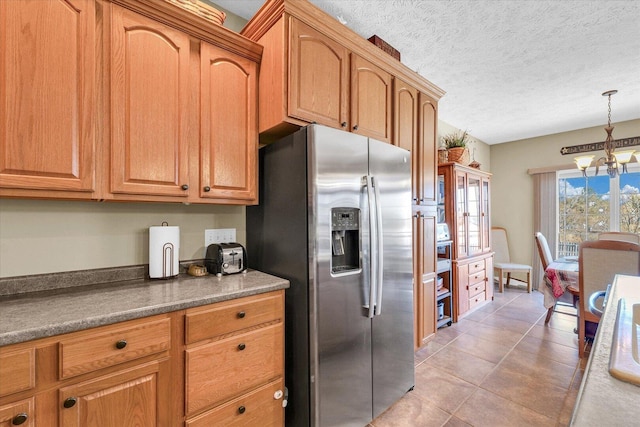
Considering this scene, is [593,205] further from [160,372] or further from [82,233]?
[82,233]

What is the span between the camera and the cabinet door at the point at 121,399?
0.97 metres

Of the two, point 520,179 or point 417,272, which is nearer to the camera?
point 417,272

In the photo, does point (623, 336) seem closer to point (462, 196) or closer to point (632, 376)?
point (632, 376)

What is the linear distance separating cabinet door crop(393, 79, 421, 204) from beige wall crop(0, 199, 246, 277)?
1.60 metres

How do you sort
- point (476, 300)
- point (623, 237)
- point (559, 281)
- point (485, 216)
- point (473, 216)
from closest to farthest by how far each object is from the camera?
point (559, 281), point (623, 237), point (476, 300), point (473, 216), point (485, 216)

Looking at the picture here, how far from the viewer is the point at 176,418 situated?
1.18m

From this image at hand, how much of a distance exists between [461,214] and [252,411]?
325cm

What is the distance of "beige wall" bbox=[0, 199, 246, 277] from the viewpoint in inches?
51.5

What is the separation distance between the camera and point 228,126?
1630 millimetres

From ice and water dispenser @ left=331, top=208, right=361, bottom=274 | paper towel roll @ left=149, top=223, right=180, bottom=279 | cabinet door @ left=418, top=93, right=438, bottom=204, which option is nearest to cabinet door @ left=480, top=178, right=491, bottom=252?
cabinet door @ left=418, top=93, right=438, bottom=204

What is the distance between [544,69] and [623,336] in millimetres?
2906

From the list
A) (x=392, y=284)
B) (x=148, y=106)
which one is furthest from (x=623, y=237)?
(x=148, y=106)

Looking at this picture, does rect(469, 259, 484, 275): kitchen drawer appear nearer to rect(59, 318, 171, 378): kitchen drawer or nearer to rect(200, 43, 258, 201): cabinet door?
rect(200, 43, 258, 201): cabinet door

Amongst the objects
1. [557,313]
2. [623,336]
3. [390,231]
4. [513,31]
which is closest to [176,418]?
[390,231]
